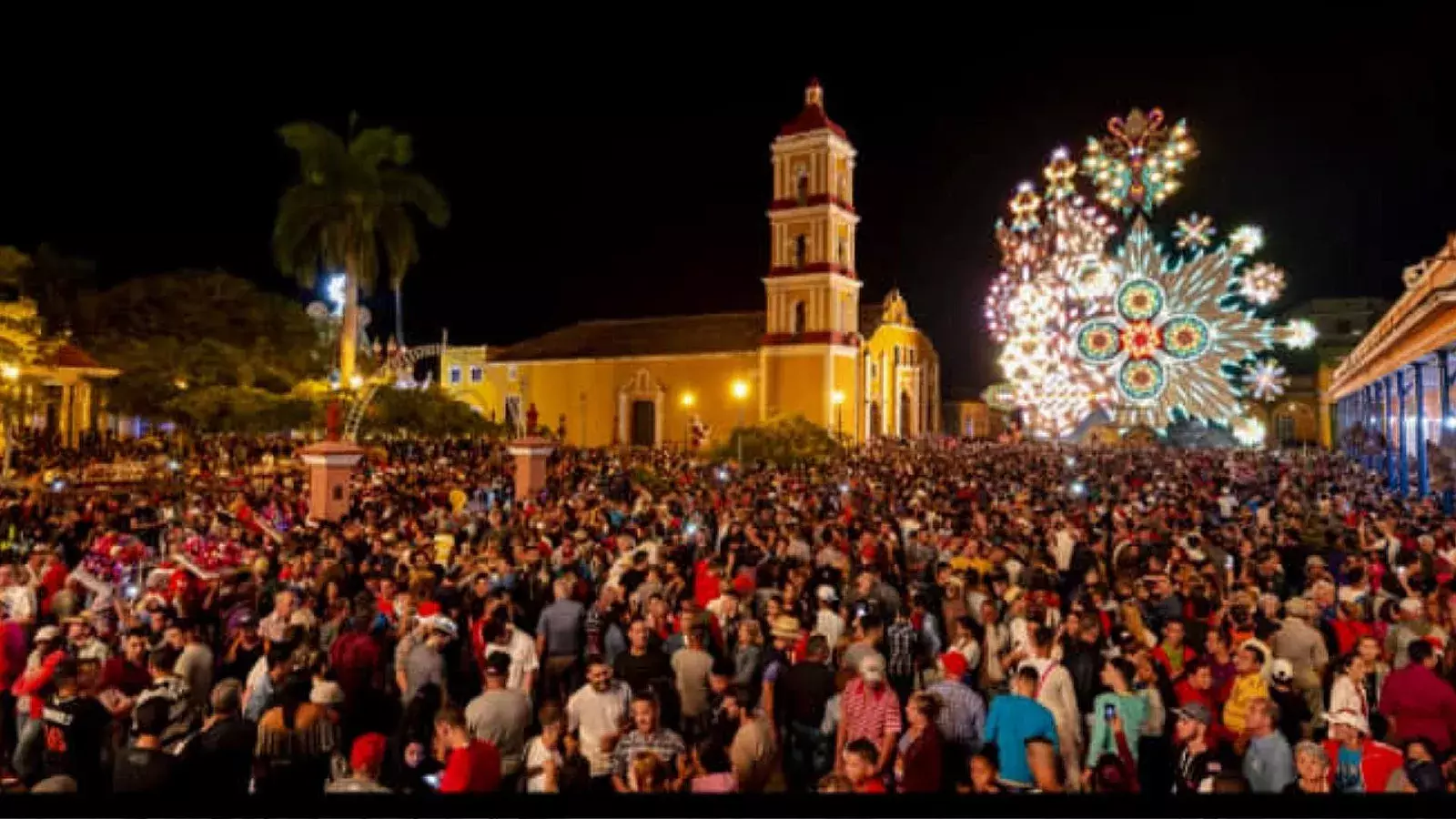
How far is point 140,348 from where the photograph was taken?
34812mm

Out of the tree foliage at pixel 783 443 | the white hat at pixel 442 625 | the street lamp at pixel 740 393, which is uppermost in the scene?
the street lamp at pixel 740 393

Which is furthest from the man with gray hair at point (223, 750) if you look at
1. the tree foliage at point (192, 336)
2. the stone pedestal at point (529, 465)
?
the tree foliage at point (192, 336)

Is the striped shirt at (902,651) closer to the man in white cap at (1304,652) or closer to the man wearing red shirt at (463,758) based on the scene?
the man in white cap at (1304,652)

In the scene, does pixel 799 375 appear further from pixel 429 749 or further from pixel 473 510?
pixel 429 749

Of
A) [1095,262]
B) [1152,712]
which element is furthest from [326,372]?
[1152,712]

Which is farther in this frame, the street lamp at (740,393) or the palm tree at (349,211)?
the street lamp at (740,393)

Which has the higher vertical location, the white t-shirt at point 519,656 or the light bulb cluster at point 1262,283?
the light bulb cluster at point 1262,283

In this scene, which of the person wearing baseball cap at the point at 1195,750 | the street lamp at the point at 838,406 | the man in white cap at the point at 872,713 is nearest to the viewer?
the person wearing baseball cap at the point at 1195,750

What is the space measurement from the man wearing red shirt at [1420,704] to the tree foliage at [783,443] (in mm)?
25822

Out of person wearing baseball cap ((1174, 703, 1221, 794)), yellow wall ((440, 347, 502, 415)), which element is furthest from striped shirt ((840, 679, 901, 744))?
yellow wall ((440, 347, 502, 415))

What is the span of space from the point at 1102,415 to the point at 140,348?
142ft

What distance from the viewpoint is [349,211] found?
31.7 metres

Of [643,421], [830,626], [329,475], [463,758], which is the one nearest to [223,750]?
[463,758]

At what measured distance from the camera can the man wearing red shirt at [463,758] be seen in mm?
4855
